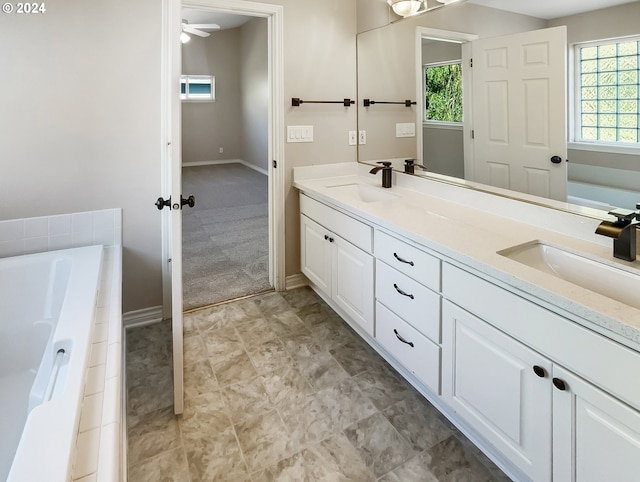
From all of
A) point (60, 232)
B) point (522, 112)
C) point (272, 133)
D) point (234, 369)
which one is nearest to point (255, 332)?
point (234, 369)

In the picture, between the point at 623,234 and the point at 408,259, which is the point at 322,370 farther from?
the point at 623,234

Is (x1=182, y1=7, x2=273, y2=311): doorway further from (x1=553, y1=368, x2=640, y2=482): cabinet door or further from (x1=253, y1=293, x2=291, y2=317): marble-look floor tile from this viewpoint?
(x1=553, y1=368, x2=640, y2=482): cabinet door

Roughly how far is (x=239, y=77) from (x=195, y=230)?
236 inches

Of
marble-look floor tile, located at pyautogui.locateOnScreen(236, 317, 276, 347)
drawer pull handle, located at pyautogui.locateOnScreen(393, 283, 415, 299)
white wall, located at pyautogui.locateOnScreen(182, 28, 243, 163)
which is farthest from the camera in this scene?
white wall, located at pyautogui.locateOnScreen(182, 28, 243, 163)

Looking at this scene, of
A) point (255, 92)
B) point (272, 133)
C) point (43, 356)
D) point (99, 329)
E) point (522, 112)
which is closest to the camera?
point (99, 329)

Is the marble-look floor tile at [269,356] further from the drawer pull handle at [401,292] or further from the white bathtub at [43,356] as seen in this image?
the white bathtub at [43,356]

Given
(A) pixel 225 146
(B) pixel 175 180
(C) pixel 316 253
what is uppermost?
(A) pixel 225 146

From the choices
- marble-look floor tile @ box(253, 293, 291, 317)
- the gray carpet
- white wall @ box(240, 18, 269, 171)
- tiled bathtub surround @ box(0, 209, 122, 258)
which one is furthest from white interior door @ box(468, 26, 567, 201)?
white wall @ box(240, 18, 269, 171)

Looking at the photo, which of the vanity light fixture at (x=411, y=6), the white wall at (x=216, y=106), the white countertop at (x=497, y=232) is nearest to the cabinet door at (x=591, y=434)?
the white countertop at (x=497, y=232)

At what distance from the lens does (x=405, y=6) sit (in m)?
2.62

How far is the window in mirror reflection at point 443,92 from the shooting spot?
2246 millimetres

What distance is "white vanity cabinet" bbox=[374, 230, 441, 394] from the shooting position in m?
1.70

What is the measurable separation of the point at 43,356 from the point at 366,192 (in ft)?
6.48

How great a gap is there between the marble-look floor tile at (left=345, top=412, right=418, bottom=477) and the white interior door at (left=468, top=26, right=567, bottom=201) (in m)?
1.22
